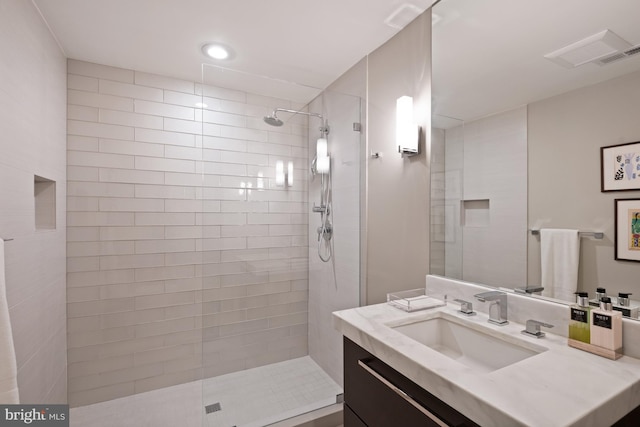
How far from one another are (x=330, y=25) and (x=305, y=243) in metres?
1.46

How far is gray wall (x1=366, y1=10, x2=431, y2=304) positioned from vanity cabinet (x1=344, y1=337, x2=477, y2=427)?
29.3 inches

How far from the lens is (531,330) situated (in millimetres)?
1156

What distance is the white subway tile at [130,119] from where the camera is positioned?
239 centimetres

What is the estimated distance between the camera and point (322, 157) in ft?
7.54

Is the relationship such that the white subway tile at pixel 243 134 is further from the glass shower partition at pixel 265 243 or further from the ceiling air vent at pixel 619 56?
the ceiling air vent at pixel 619 56

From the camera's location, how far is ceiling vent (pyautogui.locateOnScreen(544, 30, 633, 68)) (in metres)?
A: 1.03

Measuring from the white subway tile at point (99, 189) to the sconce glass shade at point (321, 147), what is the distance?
1.56 meters

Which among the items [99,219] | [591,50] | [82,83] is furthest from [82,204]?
[591,50]

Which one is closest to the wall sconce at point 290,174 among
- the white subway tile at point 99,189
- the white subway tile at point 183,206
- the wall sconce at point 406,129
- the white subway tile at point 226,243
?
the white subway tile at point 226,243

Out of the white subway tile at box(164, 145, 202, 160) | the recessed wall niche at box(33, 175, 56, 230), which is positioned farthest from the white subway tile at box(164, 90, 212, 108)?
the recessed wall niche at box(33, 175, 56, 230)

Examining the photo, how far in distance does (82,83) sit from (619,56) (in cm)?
317

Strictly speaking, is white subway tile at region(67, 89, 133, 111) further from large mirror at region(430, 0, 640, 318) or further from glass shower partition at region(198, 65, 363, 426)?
large mirror at region(430, 0, 640, 318)

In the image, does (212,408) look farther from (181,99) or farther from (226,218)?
(181,99)

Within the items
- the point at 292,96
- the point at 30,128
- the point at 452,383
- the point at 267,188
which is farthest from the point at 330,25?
the point at 452,383
